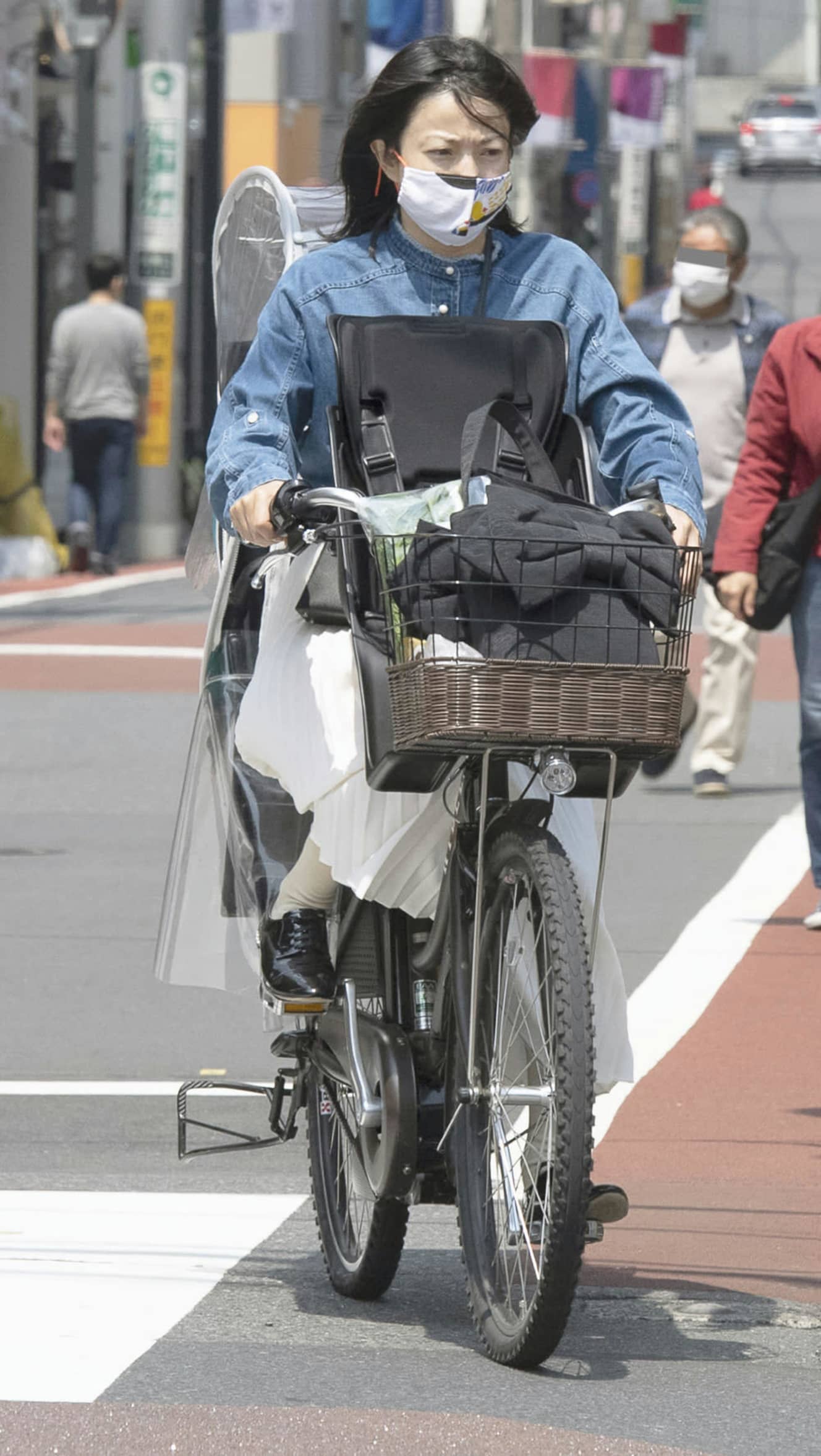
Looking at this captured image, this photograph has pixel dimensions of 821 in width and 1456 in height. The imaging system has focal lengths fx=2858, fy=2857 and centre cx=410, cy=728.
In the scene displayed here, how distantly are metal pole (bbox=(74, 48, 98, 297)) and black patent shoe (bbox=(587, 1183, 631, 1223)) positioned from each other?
1918 cm

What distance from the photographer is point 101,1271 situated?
461 cm

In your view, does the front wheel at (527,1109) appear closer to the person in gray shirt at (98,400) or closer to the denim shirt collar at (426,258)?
the denim shirt collar at (426,258)

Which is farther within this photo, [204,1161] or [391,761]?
[204,1161]

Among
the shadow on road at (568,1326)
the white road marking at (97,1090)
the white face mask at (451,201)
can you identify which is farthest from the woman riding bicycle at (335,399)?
the white road marking at (97,1090)

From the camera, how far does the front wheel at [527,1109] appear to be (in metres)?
3.81

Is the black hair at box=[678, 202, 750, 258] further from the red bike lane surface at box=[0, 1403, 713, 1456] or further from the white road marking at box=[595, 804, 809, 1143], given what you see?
the red bike lane surface at box=[0, 1403, 713, 1456]

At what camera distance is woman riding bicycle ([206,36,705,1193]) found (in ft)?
14.0

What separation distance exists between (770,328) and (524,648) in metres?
7.33

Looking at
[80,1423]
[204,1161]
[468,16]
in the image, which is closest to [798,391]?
[204,1161]

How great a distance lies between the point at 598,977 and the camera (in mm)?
4262

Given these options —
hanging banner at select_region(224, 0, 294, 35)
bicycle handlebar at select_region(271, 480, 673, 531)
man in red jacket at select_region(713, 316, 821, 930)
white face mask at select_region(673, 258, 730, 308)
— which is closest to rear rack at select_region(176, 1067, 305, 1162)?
bicycle handlebar at select_region(271, 480, 673, 531)

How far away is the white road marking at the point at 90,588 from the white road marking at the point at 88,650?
93.7 inches

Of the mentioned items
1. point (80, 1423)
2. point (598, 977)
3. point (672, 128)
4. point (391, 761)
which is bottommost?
point (672, 128)

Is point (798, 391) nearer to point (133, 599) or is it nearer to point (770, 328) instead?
point (770, 328)
